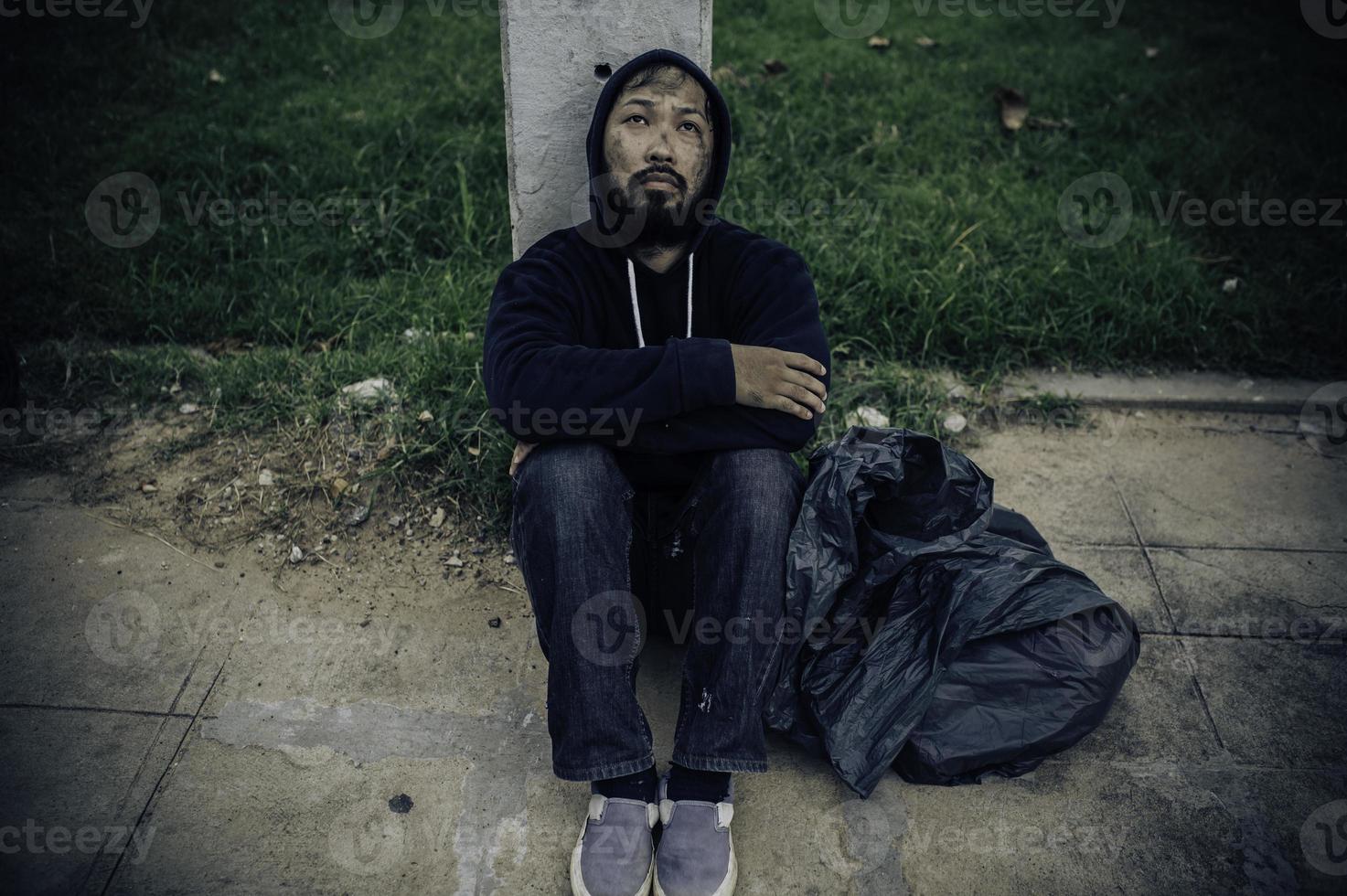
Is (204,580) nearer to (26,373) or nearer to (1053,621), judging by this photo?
(26,373)

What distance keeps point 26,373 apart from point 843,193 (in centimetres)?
370

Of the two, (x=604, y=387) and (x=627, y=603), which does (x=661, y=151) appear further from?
(x=627, y=603)

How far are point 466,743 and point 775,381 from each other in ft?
4.25

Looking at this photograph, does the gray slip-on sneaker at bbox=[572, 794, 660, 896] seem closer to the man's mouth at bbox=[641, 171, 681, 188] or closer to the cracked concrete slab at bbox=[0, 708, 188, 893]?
the cracked concrete slab at bbox=[0, 708, 188, 893]

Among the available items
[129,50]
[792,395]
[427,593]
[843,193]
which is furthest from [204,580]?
[129,50]

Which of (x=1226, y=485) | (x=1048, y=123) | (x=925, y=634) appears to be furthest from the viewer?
(x=1048, y=123)

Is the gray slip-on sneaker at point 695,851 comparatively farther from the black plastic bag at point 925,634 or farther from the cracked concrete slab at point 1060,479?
the cracked concrete slab at point 1060,479

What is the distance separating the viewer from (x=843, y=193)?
4629mm

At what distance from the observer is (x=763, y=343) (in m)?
2.49

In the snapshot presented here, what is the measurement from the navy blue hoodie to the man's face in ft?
0.16

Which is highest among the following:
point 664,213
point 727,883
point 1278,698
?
point 664,213


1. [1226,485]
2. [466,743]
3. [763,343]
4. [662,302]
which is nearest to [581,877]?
[466,743]

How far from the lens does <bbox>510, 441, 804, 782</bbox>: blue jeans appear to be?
2.19m

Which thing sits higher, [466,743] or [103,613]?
[103,613]
